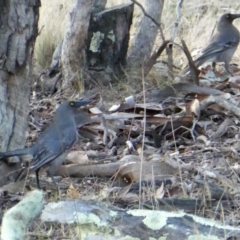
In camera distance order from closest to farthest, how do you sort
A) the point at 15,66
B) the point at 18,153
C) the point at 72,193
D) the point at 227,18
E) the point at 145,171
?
the point at 72,193 < the point at 15,66 < the point at 18,153 < the point at 145,171 < the point at 227,18

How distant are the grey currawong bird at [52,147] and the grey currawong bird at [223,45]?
3.47 metres

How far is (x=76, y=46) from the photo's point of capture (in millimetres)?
8352

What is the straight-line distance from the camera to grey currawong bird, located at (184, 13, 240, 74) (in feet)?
31.1

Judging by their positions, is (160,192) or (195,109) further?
(195,109)

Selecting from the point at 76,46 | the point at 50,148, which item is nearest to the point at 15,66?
the point at 50,148

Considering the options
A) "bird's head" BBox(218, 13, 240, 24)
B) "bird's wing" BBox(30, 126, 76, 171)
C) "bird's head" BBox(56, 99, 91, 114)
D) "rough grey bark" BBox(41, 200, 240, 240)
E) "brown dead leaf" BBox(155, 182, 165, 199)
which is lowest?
"brown dead leaf" BBox(155, 182, 165, 199)

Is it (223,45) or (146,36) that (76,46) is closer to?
(146,36)

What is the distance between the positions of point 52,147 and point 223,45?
460cm

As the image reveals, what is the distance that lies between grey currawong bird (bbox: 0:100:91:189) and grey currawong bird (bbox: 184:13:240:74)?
347cm

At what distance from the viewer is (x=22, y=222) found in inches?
129

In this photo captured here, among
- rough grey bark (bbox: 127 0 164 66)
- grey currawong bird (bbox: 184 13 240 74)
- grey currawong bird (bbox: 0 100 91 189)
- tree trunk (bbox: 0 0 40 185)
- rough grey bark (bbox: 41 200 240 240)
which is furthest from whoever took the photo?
grey currawong bird (bbox: 184 13 240 74)

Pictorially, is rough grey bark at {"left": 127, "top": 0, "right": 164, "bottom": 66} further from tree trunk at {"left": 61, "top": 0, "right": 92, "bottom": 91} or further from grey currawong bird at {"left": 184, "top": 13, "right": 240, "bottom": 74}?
tree trunk at {"left": 61, "top": 0, "right": 92, "bottom": 91}

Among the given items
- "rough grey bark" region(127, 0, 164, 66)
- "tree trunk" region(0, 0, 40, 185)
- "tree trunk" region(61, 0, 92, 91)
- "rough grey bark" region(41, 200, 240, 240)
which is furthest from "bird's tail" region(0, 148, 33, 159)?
"rough grey bark" region(127, 0, 164, 66)

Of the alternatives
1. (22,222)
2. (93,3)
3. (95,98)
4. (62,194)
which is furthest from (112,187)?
(93,3)
